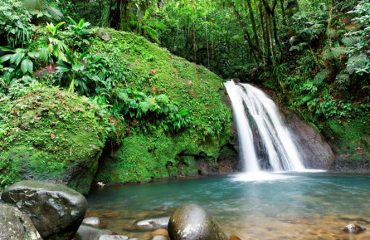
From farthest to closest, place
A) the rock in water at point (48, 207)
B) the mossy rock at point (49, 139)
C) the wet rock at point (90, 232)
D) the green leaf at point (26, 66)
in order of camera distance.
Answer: the green leaf at point (26, 66), the mossy rock at point (49, 139), the wet rock at point (90, 232), the rock in water at point (48, 207)

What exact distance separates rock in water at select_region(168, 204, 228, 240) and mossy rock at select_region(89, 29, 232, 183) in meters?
4.41

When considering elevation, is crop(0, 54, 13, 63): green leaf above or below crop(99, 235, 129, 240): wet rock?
above

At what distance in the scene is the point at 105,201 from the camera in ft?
20.9

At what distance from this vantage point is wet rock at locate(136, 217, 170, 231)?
4.66 m

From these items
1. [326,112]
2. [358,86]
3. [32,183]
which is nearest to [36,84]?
[32,183]

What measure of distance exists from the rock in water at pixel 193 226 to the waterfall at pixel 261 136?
6.31 meters

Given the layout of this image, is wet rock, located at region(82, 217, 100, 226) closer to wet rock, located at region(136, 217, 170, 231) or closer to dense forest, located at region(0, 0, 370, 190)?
wet rock, located at region(136, 217, 170, 231)

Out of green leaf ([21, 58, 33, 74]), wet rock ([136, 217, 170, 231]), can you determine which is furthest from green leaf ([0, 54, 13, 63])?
wet rock ([136, 217, 170, 231])

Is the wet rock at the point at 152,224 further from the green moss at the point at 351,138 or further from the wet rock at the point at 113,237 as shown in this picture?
the green moss at the point at 351,138

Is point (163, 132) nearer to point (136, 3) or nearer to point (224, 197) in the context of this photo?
point (224, 197)

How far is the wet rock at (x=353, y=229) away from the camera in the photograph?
436 centimetres

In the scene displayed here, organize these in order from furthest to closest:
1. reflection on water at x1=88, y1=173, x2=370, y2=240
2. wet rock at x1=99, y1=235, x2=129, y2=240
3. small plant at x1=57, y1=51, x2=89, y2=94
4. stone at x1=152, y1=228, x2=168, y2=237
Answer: small plant at x1=57, y1=51, x2=89, y2=94, reflection on water at x1=88, y1=173, x2=370, y2=240, stone at x1=152, y1=228, x2=168, y2=237, wet rock at x1=99, y1=235, x2=129, y2=240

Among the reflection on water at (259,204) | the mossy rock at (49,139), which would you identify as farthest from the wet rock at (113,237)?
the mossy rock at (49,139)

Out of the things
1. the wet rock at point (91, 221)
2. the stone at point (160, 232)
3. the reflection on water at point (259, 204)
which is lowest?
the reflection on water at point (259, 204)
